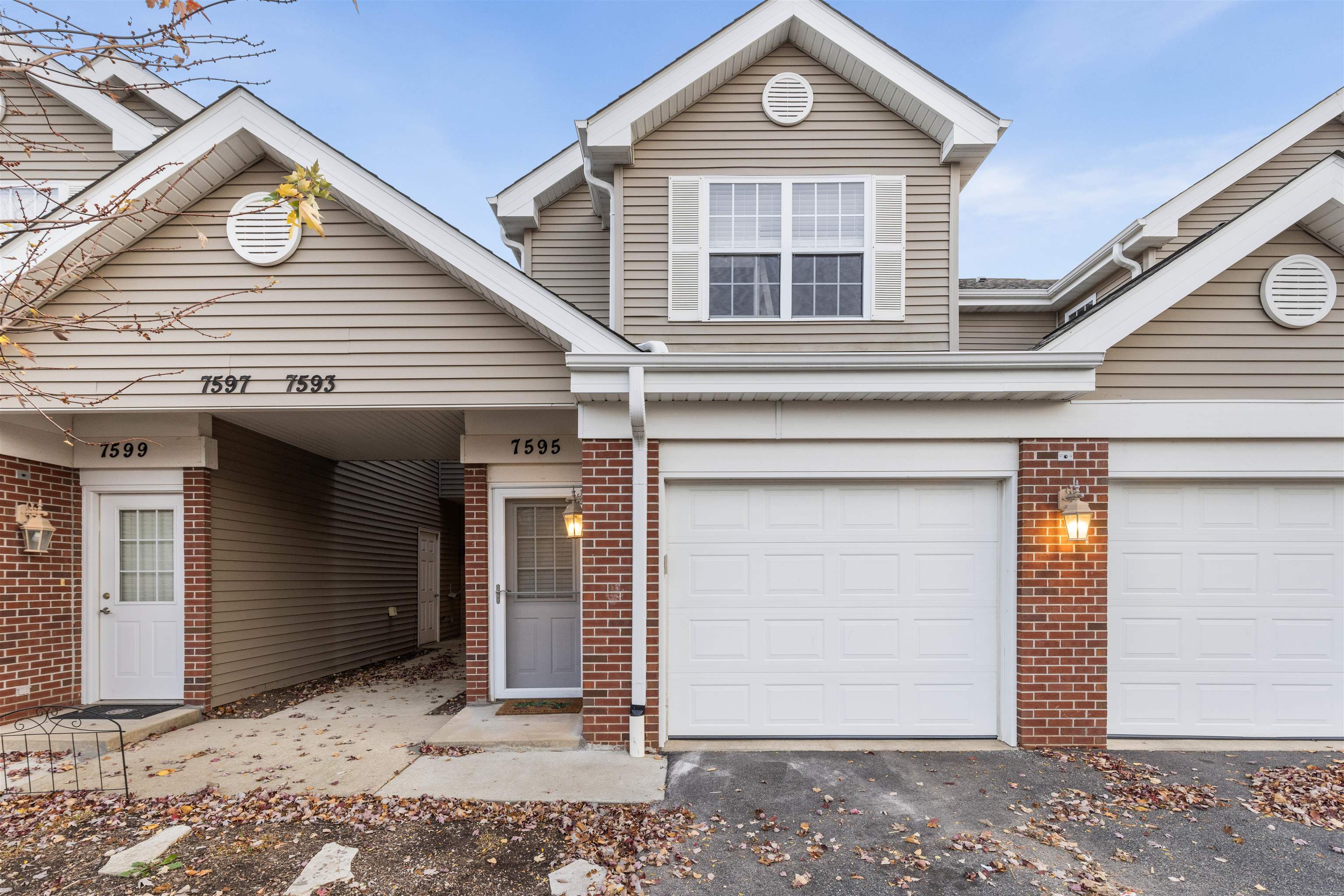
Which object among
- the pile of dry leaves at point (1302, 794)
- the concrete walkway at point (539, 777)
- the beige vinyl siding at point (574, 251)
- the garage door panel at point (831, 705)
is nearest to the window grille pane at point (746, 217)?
the beige vinyl siding at point (574, 251)

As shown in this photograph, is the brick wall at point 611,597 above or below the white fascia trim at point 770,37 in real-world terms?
below

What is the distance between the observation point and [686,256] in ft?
21.5

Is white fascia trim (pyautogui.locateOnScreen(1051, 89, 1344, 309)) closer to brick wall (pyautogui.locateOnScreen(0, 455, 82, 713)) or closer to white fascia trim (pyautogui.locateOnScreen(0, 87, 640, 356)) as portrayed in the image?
white fascia trim (pyautogui.locateOnScreen(0, 87, 640, 356))

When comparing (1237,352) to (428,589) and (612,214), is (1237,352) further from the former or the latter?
(428,589)

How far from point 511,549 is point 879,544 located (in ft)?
12.7

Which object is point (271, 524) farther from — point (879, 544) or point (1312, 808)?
point (1312, 808)

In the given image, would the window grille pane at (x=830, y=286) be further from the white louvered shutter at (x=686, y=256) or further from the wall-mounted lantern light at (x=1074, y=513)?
the wall-mounted lantern light at (x=1074, y=513)

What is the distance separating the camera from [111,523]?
7.02 m

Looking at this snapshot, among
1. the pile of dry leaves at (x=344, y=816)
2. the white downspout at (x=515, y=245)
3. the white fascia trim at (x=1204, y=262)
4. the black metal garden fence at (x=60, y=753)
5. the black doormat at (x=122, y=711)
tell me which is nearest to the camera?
the pile of dry leaves at (x=344, y=816)

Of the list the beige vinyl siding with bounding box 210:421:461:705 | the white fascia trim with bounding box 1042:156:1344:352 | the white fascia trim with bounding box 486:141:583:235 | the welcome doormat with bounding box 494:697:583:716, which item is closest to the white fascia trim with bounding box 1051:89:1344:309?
the white fascia trim with bounding box 1042:156:1344:352

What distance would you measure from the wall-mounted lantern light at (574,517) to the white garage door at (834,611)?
1194mm

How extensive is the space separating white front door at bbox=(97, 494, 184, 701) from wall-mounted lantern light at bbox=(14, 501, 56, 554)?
1.73 ft

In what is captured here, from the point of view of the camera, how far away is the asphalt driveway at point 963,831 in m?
3.73

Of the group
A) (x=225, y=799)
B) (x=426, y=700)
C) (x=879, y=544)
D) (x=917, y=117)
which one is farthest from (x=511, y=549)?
(x=917, y=117)
